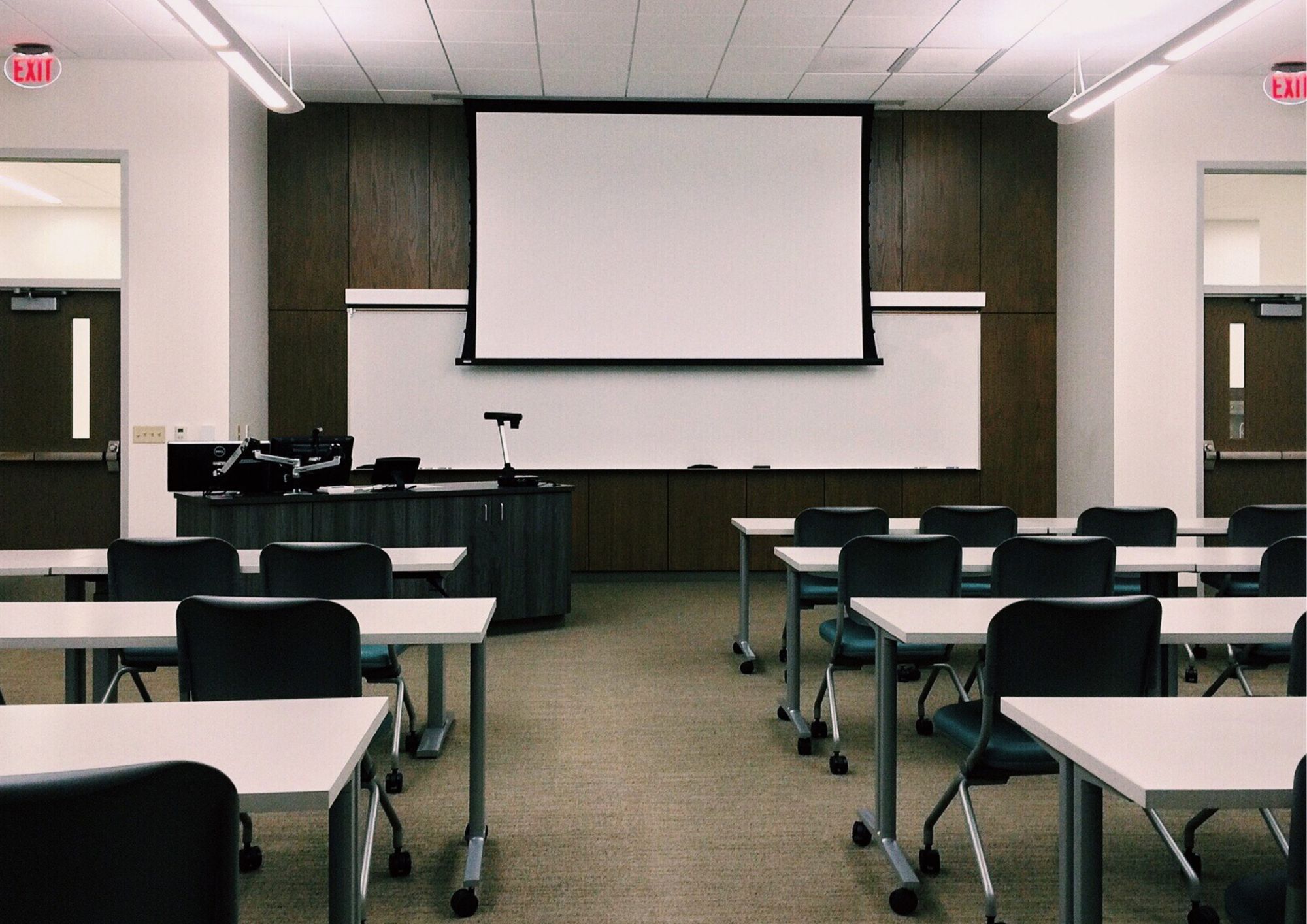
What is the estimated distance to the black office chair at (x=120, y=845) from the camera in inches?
41.4

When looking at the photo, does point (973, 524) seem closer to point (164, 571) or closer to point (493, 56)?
point (164, 571)

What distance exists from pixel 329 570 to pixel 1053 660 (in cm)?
220

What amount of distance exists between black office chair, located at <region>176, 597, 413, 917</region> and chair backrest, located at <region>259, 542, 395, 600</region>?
2.83 ft

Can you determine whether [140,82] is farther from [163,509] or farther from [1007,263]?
[1007,263]

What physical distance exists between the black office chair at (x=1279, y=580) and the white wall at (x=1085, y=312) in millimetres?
3780

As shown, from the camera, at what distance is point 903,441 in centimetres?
777

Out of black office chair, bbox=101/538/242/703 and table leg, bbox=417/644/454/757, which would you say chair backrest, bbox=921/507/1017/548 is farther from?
black office chair, bbox=101/538/242/703

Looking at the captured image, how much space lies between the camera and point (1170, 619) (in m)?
2.58

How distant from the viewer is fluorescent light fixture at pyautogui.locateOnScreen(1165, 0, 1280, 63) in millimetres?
4758

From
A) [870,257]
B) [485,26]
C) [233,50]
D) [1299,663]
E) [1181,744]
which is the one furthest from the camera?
[870,257]

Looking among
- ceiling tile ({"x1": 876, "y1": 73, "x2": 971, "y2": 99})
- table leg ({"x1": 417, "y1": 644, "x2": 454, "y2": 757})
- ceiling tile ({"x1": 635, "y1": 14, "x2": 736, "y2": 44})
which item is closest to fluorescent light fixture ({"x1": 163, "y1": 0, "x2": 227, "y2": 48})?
ceiling tile ({"x1": 635, "y1": 14, "x2": 736, "y2": 44})

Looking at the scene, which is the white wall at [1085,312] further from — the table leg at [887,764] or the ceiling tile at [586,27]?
the table leg at [887,764]

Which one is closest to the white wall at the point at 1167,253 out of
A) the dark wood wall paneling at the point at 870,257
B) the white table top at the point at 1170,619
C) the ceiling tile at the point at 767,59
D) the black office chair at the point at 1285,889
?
the dark wood wall paneling at the point at 870,257

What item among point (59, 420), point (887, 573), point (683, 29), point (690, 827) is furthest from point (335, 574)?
point (59, 420)
